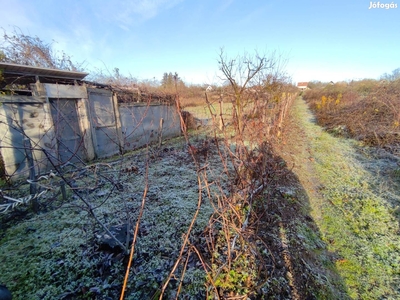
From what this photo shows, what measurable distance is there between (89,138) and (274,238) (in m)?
5.67

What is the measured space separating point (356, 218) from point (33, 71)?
7.08 metres

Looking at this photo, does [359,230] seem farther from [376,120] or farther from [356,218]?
[376,120]

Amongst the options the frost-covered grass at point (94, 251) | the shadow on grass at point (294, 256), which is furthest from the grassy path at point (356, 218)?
the frost-covered grass at point (94, 251)

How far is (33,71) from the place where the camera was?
418cm

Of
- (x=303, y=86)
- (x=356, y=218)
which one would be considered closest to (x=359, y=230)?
(x=356, y=218)

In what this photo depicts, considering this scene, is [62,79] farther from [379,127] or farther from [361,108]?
[361,108]

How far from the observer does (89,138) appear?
18.5 ft

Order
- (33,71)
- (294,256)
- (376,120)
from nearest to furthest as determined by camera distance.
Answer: (294,256) < (33,71) < (376,120)

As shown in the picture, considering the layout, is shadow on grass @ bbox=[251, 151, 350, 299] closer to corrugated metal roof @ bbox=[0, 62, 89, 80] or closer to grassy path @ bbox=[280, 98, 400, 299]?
grassy path @ bbox=[280, 98, 400, 299]

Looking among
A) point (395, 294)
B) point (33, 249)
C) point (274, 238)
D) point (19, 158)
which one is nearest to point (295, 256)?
point (274, 238)

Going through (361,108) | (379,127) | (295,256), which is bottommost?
(295,256)

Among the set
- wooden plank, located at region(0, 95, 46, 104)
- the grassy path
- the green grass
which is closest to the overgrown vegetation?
the grassy path

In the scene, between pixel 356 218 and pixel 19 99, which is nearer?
pixel 356 218

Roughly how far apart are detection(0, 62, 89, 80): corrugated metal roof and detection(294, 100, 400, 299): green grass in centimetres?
637
